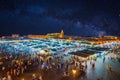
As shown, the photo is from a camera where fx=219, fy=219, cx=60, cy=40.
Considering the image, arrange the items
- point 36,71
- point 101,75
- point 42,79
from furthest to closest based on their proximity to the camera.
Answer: point 36,71
point 101,75
point 42,79

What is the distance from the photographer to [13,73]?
2098 centimetres

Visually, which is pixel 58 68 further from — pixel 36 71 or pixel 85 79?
pixel 85 79

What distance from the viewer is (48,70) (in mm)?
22828

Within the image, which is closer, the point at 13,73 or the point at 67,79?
the point at 67,79

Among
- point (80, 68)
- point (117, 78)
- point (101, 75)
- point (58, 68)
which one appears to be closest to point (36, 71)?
point (58, 68)

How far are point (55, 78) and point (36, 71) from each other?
3.39 meters

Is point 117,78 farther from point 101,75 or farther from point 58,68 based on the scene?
point 58,68

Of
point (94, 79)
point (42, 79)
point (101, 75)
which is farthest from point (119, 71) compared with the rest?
point (42, 79)

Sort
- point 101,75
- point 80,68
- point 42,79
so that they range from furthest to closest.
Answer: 1. point 80,68
2. point 101,75
3. point 42,79

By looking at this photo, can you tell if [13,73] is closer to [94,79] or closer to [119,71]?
[94,79]

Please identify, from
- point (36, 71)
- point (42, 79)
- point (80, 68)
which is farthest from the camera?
point (80, 68)

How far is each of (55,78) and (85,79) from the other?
2619mm

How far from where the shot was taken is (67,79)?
18906 mm

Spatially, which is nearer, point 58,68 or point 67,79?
point 67,79
